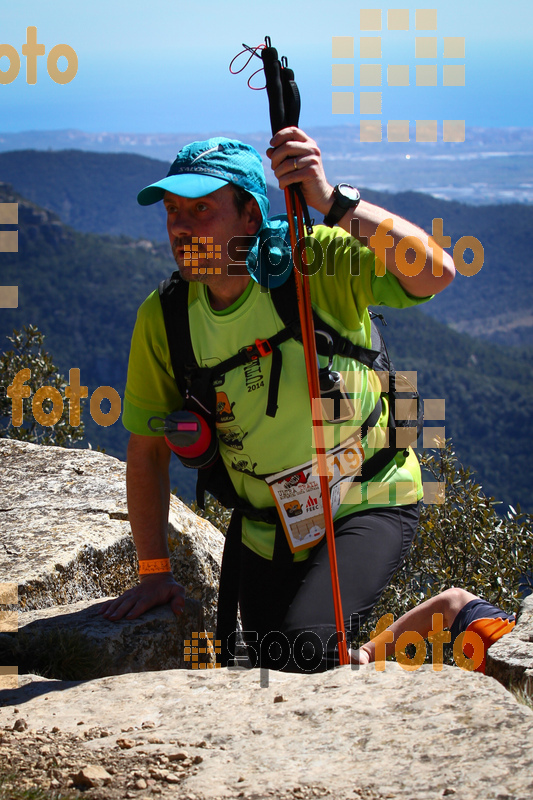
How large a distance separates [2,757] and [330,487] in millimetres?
2004

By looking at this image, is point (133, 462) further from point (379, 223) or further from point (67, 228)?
point (67, 228)

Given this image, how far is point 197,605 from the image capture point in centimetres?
443

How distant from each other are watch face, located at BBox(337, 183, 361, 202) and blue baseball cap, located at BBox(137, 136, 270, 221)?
25.1 inches

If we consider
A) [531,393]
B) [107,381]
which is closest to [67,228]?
[107,381]

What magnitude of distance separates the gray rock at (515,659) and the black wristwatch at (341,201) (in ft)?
6.54

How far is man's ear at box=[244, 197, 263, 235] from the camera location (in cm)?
403

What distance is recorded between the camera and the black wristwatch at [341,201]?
11.4 ft

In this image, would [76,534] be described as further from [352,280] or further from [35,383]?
[35,383]

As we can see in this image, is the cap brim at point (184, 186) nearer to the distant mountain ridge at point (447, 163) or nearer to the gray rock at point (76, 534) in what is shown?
the gray rock at point (76, 534)

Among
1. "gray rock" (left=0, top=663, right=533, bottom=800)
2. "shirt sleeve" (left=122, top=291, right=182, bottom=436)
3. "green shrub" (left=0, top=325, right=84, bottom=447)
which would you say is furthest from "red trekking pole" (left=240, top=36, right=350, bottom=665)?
"green shrub" (left=0, top=325, right=84, bottom=447)

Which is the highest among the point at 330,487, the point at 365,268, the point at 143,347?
the point at 365,268

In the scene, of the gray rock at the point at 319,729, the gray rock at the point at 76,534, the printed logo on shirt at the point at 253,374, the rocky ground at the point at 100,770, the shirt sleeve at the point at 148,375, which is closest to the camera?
the gray rock at the point at 319,729

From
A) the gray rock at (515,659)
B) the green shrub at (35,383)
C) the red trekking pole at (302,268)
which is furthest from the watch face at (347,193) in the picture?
the green shrub at (35,383)

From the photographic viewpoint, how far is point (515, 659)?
314 centimetres
